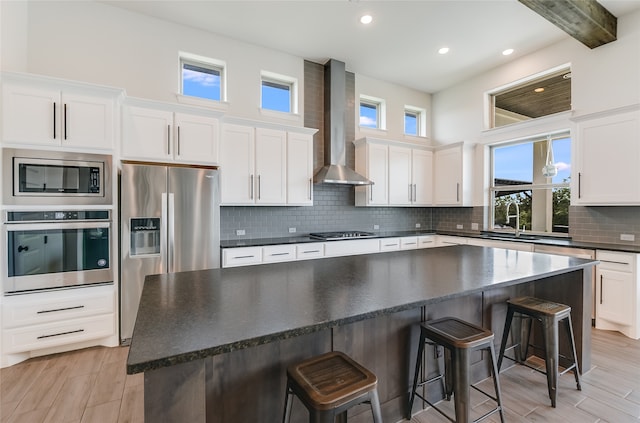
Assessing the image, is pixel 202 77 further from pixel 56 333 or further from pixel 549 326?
pixel 549 326

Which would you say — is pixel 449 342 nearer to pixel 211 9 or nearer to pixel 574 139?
pixel 574 139

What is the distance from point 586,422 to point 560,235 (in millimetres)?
3028

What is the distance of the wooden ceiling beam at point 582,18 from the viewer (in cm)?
291

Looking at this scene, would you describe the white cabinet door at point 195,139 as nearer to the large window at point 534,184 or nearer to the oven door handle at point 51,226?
the oven door handle at point 51,226

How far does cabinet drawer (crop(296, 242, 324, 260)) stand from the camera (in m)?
3.83

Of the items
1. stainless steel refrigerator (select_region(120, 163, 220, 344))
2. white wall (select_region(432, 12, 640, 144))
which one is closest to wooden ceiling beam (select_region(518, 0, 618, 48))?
white wall (select_region(432, 12, 640, 144))

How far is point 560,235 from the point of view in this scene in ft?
13.6

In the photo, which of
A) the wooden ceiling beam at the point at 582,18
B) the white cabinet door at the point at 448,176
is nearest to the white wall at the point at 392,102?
the white cabinet door at the point at 448,176

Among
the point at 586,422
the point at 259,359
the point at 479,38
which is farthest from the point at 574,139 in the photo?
the point at 259,359

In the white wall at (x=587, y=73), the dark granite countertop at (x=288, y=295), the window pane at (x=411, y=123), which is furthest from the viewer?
the window pane at (x=411, y=123)

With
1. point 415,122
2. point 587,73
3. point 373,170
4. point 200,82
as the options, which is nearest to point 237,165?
point 200,82

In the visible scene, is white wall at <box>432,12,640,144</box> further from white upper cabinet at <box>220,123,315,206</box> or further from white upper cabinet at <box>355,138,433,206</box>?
white upper cabinet at <box>220,123,315,206</box>

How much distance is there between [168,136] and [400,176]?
138 inches

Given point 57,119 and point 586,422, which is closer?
point 586,422
